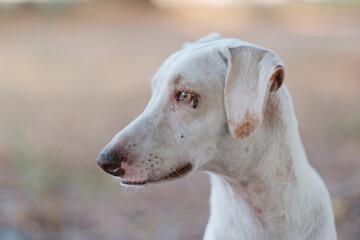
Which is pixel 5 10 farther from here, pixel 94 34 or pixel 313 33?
pixel 313 33

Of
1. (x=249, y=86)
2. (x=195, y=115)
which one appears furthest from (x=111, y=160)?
(x=249, y=86)

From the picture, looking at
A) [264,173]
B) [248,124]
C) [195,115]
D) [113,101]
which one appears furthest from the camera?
[113,101]

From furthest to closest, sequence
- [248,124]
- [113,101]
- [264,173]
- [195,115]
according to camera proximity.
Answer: [113,101], [264,173], [195,115], [248,124]

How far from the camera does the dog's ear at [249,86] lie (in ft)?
6.33

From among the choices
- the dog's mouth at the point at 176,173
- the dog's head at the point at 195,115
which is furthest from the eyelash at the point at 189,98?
the dog's mouth at the point at 176,173

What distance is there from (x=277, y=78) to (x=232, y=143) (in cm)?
34

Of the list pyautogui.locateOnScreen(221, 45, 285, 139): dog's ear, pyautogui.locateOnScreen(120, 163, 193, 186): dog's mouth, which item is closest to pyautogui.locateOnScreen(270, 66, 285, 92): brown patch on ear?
pyautogui.locateOnScreen(221, 45, 285, 139): dog's ear

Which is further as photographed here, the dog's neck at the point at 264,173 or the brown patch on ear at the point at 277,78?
the dog's neck at the point at 264,173

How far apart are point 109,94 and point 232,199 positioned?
5347mm

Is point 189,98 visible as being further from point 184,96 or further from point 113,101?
point 113,101

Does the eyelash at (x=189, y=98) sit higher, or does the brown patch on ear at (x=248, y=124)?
the eyelash at (x=189, y=98)

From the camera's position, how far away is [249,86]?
1.98 meters

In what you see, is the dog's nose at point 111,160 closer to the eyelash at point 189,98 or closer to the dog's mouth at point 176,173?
the dog's mouth at point 176,173

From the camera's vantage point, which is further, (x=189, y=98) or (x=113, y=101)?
(x=113, y=101)
